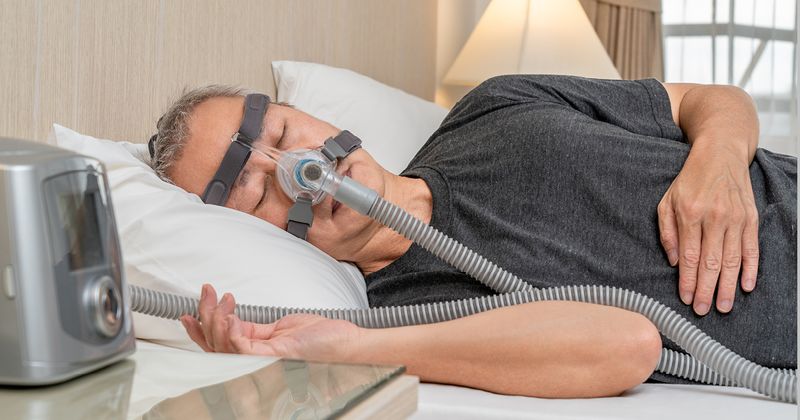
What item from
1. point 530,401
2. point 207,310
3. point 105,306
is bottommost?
point 530,401

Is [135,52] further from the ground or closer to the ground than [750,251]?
further from the ground

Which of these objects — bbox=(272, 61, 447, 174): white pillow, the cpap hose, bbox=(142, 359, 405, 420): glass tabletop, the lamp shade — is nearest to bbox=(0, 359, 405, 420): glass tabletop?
bbox=(142, 359, 405, 420): glass tabletop

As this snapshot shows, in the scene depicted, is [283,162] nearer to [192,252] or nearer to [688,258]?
[192,252]

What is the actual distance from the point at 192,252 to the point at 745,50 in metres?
3.77

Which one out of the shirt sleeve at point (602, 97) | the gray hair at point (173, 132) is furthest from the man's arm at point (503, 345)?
the shirt sleeve at point (602, 97)

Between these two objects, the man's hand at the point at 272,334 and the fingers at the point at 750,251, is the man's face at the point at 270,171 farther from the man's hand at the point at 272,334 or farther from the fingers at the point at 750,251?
the fingers at the point at 750,251

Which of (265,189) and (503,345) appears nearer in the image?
(503,345)

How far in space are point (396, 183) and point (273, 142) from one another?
0.74ft

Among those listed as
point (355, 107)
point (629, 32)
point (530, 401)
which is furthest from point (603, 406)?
point (629, 32)

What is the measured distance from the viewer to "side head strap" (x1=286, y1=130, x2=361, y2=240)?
56.4 inches

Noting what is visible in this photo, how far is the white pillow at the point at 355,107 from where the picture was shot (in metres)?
2.05

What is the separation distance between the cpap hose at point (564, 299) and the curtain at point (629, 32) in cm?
330

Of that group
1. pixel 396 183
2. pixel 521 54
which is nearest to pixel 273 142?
pixel 396 183

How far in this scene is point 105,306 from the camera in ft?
2.33
